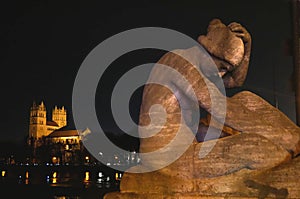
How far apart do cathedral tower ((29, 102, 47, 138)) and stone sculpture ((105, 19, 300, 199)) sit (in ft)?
426

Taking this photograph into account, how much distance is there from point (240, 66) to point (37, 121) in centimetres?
13263

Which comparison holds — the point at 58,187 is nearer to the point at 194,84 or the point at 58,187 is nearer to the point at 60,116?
the point at 194,84

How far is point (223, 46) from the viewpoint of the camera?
6762mm

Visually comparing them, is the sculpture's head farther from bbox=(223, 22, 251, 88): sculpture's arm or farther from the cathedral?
the cathedral

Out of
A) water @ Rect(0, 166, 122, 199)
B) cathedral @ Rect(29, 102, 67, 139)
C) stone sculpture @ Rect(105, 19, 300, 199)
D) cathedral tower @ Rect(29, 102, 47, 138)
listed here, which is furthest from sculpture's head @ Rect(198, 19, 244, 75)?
cathedral tower @ Rect(29, 102, 47, 138)

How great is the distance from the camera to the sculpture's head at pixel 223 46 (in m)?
6.75

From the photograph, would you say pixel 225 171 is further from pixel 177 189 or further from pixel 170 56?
pixel 170 56

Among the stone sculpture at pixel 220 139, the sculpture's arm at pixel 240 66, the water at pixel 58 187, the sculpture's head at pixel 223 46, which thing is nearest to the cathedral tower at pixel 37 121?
the water at pixel 58 187

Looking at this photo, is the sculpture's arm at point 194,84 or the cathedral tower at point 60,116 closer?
the sculpture's arm at point 194,84

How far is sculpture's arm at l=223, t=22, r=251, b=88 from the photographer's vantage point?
687cm

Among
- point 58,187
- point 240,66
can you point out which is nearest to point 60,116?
point 58,187

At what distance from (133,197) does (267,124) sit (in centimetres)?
218

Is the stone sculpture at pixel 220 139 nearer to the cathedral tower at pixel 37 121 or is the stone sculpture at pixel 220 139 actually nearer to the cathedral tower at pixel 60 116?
the cathedral tower at pixel 37 121

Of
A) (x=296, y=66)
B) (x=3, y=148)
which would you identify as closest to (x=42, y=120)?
(x=3, y=148)
